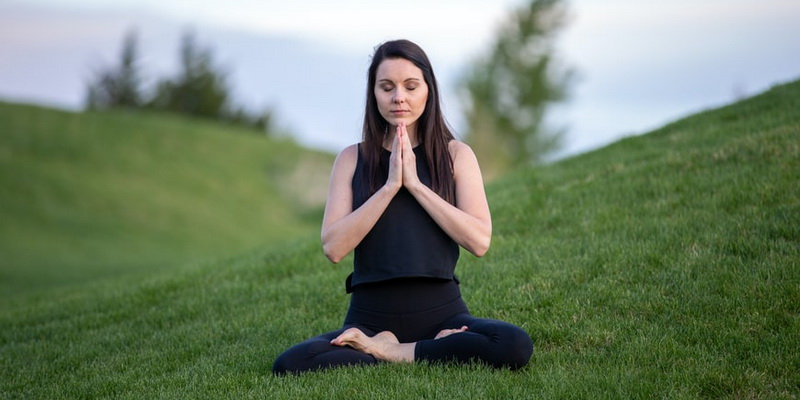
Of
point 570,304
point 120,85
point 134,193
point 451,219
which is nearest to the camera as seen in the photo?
point 451,219

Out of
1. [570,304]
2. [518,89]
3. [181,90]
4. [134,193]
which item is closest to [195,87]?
[181,90]

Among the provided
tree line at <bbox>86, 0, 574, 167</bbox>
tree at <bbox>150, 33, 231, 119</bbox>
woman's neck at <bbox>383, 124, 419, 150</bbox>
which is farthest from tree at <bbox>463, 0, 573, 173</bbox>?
woman's neck at <bbox>383, 124, 419, 150</bbox>

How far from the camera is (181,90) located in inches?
2616

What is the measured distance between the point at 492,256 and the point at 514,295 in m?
1.64

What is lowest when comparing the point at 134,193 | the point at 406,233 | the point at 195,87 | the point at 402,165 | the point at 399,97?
the point at 134,193

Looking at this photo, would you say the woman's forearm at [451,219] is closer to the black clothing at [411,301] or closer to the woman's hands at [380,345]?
the black clothing at [411,301]

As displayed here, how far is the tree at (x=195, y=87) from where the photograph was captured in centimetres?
6619

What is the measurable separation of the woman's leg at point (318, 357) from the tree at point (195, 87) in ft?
208

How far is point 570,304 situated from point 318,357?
2.30 meters

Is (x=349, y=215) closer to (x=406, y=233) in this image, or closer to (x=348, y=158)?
(x=406, y=233)

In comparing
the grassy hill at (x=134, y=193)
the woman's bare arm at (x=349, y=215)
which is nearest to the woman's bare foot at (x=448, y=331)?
the woman's bare arm at (x=349, y=215)

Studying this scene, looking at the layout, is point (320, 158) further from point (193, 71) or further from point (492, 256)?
point (492, 256)

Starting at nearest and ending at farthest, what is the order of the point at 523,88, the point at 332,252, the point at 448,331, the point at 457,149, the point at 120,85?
the point at 332,252 → the point at 448,331 → the point at 457,149 → the point at 523,88 → the point at 120,85

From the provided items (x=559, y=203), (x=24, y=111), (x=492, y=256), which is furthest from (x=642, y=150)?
(x=24, y=111)
